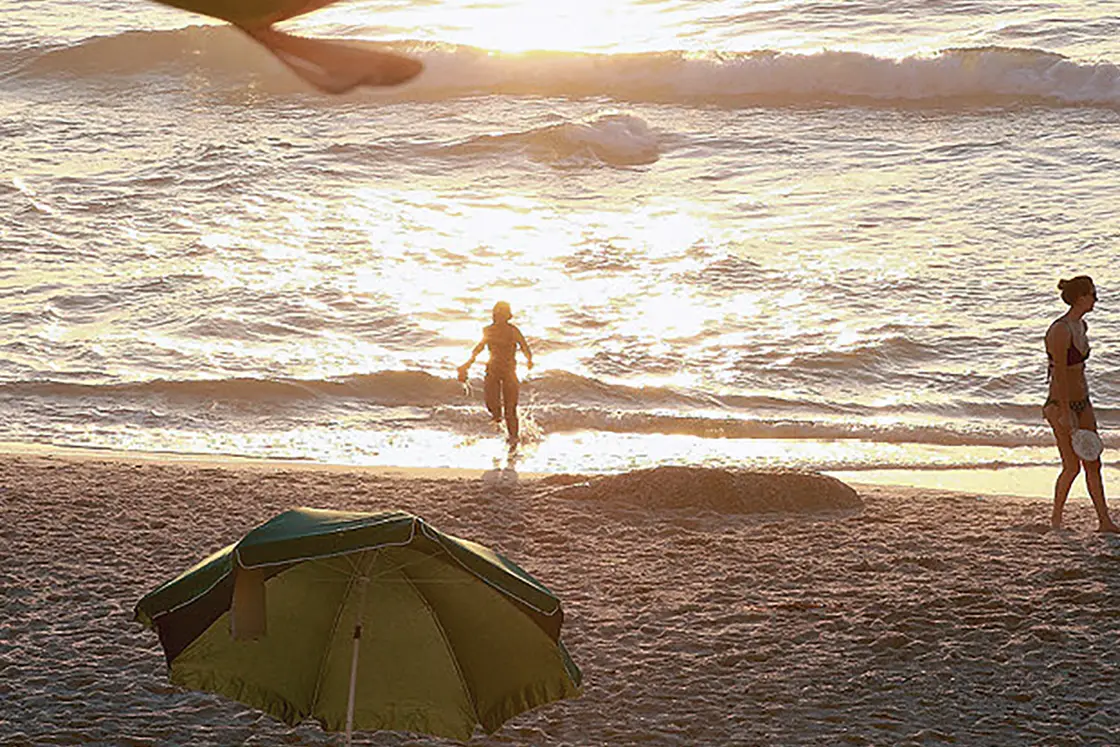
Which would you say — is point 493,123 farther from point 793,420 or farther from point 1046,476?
point 1046,476

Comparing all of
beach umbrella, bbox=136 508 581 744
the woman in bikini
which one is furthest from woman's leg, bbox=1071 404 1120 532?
beach umbrella, bbox=136 508 581 744

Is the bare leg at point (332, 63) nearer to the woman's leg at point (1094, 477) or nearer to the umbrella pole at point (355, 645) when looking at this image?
the umbrella pole at point (355, 645)

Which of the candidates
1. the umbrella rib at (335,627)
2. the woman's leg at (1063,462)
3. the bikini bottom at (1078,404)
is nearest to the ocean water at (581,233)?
the umbrella rib at (335,627)

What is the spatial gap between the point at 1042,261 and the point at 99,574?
14.2 meters

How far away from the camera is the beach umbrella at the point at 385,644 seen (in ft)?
17.7

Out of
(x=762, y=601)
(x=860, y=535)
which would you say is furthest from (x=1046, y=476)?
(x=762, y=601)

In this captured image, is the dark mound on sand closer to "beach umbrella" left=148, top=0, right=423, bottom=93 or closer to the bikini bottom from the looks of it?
the bikini bottom

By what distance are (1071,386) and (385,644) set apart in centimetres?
599

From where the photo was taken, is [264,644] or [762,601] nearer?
[264,644]

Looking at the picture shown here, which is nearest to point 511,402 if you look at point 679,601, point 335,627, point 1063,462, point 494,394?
point 494,394

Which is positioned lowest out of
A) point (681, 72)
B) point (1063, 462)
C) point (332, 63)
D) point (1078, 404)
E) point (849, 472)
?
point (849, 472)

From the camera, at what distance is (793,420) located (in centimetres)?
1484

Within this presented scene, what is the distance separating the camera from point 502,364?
43.9 ft

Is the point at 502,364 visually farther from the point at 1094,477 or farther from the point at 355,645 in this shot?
the point at 355,645
